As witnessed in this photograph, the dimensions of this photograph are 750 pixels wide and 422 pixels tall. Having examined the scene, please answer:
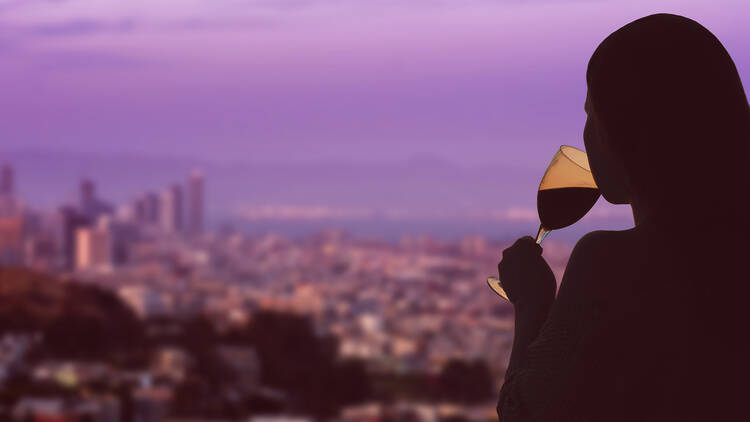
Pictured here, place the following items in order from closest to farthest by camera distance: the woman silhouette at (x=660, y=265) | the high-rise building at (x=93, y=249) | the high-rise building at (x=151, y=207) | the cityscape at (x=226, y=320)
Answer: the woman silhouette at (x=660, y=265) → the cityscape at (x=226, y=320) → the high-rise building at (x=93, y=249) → the high-rise building at (x=151, y=207)

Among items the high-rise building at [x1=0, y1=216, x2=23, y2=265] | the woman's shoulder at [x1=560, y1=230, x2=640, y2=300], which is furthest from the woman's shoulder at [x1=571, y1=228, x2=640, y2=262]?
the high-rise building at [x1=0, y1=216, x2=23, y2=265]

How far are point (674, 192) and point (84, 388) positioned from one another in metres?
7.36

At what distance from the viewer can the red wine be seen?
0.94m

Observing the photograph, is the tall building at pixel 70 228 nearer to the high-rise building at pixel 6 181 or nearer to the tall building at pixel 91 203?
the tall building at pixel 91 203

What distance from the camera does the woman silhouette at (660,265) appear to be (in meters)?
0.78

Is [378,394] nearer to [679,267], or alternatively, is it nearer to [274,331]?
[274,331]

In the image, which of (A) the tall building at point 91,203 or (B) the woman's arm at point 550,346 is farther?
(A) the tall building at point 91,203

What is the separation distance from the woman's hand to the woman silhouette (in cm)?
4

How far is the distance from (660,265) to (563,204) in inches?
6.4

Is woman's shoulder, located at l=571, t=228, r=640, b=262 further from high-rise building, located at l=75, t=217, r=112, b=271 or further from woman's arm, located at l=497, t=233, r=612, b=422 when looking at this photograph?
high-rise building, located at l=75, t=217, r=112, b=271

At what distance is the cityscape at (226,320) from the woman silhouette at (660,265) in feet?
16.8

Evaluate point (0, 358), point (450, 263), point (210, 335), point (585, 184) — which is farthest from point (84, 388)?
point (585, 184)

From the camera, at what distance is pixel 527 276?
2.92 ft

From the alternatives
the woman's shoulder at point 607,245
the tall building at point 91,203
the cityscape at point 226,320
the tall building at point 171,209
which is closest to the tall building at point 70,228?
the cityscape at point 226,320
